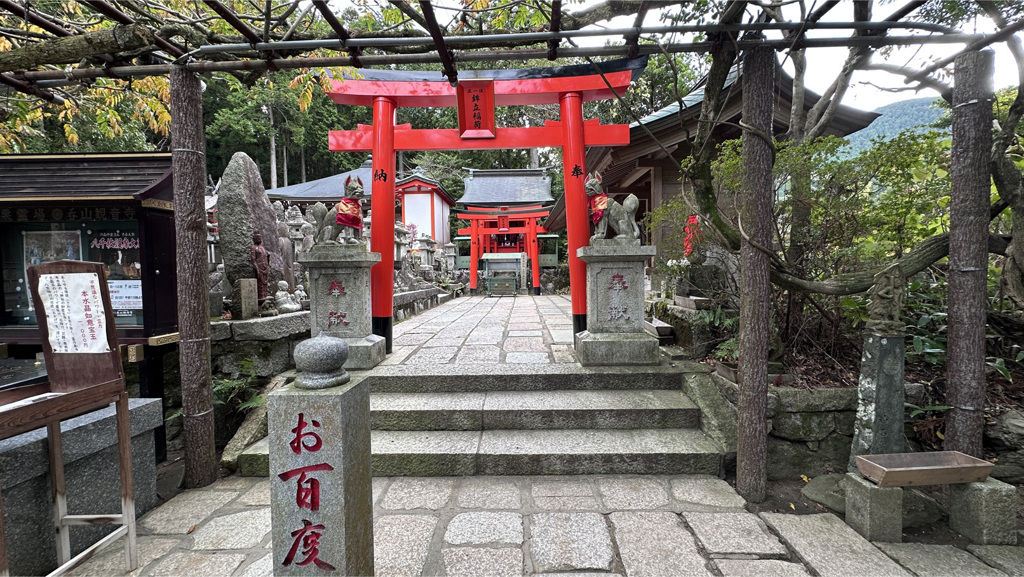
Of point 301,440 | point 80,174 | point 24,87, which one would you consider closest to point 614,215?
point 301,440

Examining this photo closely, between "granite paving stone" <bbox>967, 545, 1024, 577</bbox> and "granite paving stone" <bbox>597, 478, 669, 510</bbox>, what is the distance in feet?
5.43

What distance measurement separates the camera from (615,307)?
4293 millimetres

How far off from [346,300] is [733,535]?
150 inches

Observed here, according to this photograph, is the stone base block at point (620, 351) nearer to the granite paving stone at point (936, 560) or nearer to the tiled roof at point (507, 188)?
the granite paving stone at point (936, 560)

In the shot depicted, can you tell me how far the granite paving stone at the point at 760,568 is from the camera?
6.97 ft

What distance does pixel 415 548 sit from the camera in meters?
2.32

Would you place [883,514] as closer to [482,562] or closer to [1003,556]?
[1003,556]

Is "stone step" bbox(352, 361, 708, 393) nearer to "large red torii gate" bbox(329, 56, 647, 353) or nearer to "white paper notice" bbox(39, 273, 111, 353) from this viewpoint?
"large red torii gate" bbox(329, 56, 647, 353)

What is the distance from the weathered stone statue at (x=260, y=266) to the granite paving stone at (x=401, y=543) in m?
3.10

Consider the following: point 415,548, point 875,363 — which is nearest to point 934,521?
point 875,363

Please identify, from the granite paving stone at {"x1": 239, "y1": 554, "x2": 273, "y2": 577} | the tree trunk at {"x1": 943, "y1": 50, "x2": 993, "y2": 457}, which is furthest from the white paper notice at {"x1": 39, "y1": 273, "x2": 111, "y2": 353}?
the tree trunk at {"x1": 943, "y1": 50, "x2": 993, "y2": 457}

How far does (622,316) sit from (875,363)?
206 cm

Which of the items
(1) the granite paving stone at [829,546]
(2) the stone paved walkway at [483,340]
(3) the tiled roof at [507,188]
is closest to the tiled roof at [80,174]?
(2) the stone paved walkway at [483,340]

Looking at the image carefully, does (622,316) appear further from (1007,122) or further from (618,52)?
(1007,122)
